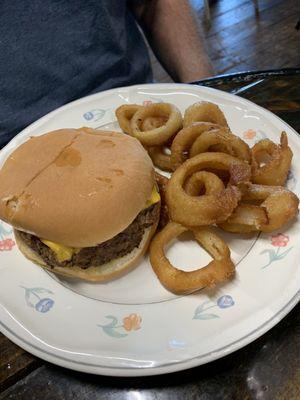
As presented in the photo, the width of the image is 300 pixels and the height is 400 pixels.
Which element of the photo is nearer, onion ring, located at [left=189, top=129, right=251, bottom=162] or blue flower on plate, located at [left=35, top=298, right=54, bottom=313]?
blue flower on plate, located at [left=35, top=298, right=54, bottom=313]

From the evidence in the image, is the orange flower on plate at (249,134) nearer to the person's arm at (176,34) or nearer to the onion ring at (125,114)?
the onion ring at (125,114)

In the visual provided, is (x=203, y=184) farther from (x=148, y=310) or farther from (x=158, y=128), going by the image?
(x=148, y=310)

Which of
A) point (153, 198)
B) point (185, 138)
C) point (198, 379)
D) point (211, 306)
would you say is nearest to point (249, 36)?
point (185, 138)

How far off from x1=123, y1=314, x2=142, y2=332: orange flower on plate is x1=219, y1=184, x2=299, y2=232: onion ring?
0.33m

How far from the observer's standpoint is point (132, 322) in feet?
3.37

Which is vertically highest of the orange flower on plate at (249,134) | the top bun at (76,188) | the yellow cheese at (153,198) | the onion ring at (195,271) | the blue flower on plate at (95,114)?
the top bun at (76,188)

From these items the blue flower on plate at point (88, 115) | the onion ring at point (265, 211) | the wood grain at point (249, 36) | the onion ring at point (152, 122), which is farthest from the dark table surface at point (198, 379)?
the wood grain at point (249, 36)

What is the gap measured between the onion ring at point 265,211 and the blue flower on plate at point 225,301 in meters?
0.19

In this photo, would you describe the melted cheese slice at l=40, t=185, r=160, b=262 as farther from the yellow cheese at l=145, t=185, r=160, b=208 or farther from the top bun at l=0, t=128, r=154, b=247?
the yellow cheese at l=145, t=185, r=160, b=208

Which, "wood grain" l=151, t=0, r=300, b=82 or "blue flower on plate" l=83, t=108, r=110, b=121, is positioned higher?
"blue flower on plate" l=83, t=108, r=110, b=121

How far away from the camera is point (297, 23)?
3.52 meters

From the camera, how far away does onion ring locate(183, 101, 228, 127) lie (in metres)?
1.33

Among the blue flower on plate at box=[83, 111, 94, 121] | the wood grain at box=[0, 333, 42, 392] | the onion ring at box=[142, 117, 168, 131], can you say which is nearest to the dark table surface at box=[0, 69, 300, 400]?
the wood grain at box=[0, 333, 42, 392]

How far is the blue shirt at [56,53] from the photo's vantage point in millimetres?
1472
